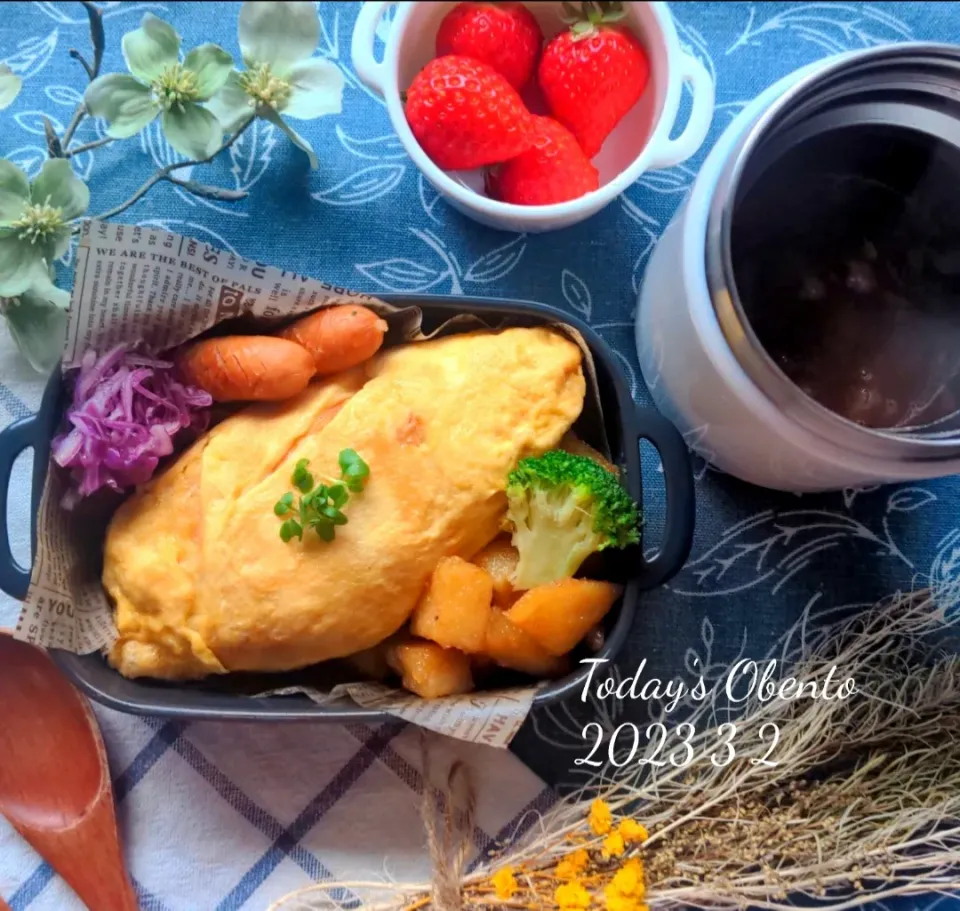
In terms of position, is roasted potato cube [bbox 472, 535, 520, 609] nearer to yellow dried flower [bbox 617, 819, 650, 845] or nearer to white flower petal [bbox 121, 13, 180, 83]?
yellow dried flower [bbox 617, 819, 650, 845]

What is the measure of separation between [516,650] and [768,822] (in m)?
0.40

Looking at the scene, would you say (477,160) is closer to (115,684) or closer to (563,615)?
(563,615)

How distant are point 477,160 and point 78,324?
0.52 metres

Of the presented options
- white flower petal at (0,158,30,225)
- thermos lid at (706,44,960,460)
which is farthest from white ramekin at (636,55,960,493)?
white flower petal at (0,158,30,225)

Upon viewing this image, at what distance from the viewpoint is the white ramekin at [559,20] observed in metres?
1.11

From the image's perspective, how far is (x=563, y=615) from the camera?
3.47ft

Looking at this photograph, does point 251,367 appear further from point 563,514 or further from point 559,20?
point 559,20

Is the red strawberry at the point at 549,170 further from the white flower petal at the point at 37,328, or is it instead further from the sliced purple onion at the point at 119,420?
the white flower petal at the point at 37,328

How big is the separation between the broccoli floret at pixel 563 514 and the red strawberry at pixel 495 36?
1.65ft

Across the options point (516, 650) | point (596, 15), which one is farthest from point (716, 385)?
point (596, 15)

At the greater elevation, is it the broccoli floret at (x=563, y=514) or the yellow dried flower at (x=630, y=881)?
the broccoli floret at (x=563, y=514)

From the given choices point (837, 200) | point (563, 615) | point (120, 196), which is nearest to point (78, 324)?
point (120, 196)

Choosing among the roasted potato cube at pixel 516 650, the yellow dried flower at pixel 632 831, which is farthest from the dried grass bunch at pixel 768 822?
the roasted potato cube at pixel 516 650

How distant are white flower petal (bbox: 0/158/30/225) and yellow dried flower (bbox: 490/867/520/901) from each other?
1.01m
